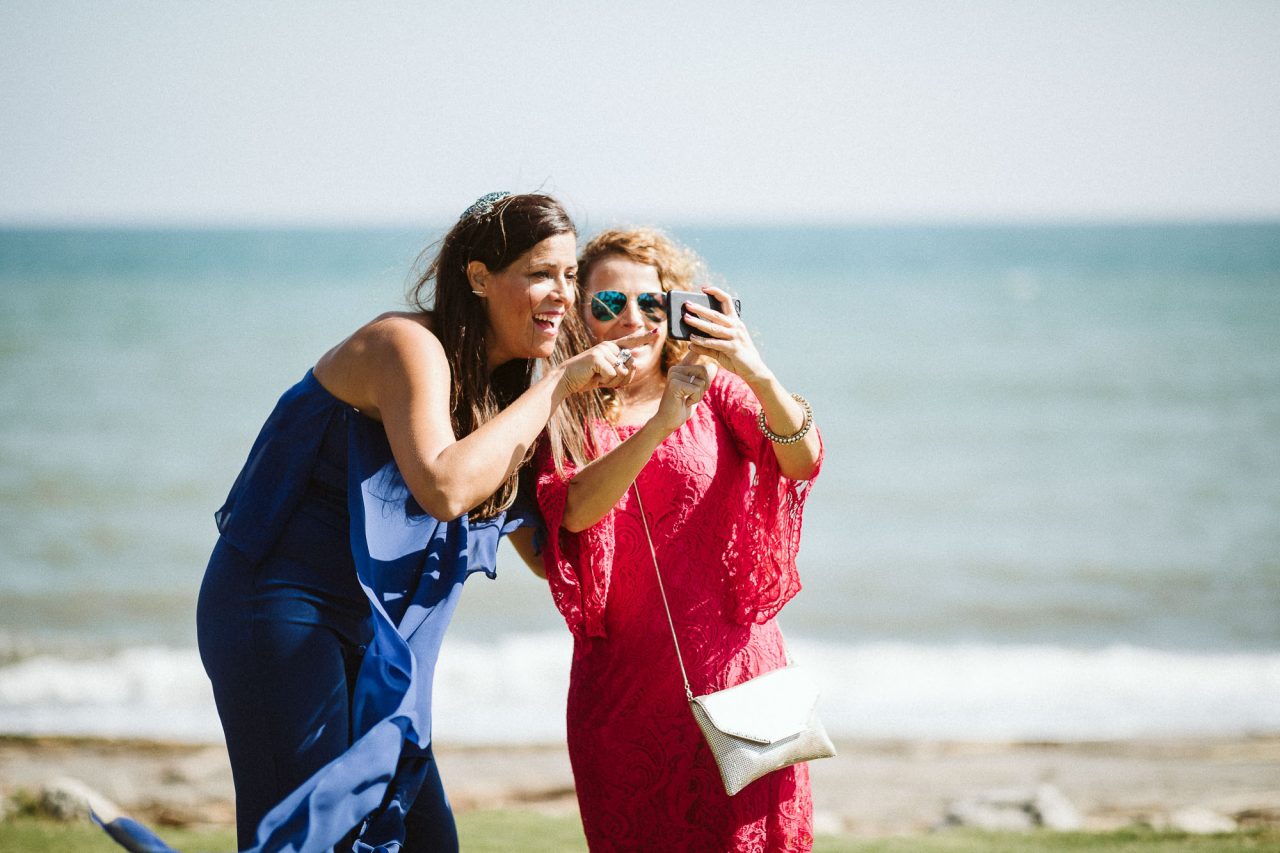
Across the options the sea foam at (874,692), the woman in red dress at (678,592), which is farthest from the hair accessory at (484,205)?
the sea foam at (874,692)

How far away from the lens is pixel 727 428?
3.03 meters

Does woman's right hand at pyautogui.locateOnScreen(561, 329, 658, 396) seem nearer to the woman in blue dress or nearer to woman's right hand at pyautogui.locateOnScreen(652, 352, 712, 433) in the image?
the woman in blue dress

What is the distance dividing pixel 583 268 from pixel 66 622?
7.82m

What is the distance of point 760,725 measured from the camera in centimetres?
271

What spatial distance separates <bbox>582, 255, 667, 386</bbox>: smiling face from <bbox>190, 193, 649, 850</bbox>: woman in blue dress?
20cm

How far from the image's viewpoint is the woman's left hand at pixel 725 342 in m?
2.72

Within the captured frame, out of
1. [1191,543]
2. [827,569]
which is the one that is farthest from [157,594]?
[1191,543]

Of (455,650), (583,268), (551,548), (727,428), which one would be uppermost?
(583,268)

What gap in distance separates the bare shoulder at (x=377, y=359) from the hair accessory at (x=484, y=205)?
0.34m

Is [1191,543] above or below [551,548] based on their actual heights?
below

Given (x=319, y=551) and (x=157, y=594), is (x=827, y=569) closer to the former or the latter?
(x=157, y=594)

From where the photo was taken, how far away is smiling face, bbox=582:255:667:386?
3012mm

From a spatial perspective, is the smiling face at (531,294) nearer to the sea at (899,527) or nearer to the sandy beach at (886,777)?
the sea at (899,527)

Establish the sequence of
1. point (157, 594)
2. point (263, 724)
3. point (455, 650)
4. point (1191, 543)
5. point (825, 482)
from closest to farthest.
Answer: point (263, 724)
point (455, 650)
point (157, 594)
point (1191, 543)
point (825, 482)
